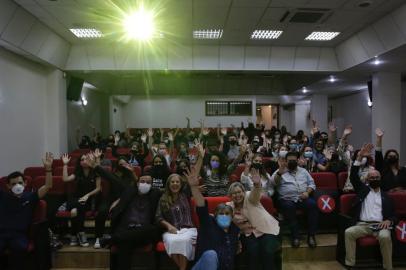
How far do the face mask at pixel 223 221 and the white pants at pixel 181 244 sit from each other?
45 centimetres

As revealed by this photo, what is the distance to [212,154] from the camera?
184 inches

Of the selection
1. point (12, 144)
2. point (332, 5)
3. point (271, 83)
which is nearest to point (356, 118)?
point (271, 83)

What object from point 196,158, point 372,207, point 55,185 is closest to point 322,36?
point 372,207

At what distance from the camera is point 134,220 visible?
3.57 metres

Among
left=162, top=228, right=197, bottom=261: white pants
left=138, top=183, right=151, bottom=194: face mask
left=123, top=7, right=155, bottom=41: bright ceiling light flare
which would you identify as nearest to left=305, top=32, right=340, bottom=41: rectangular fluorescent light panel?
left=123, top=7, right=155, bottom=41: bright ceiling light flare

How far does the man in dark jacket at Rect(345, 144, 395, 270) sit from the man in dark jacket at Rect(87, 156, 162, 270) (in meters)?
2.24

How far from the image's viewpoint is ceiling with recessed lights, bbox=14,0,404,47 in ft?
17.8

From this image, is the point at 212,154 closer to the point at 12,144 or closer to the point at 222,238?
the point at 222,238

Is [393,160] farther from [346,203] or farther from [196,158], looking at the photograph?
[196,158]

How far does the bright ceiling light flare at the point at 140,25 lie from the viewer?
5.82 meters

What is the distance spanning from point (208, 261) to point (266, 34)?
18.9 ft

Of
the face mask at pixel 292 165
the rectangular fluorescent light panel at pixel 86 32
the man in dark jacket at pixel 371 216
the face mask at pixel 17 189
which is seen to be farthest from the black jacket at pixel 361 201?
the rectangular fluorescent light panel at pixel 86 32

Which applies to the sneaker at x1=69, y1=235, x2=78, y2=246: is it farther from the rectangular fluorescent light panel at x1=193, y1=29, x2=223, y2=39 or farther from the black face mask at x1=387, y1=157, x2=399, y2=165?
the rectangular fluorescent light panel at x1=193, y1=29, x2=223, y2=39

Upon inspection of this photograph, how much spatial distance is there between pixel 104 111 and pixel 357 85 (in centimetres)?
958
